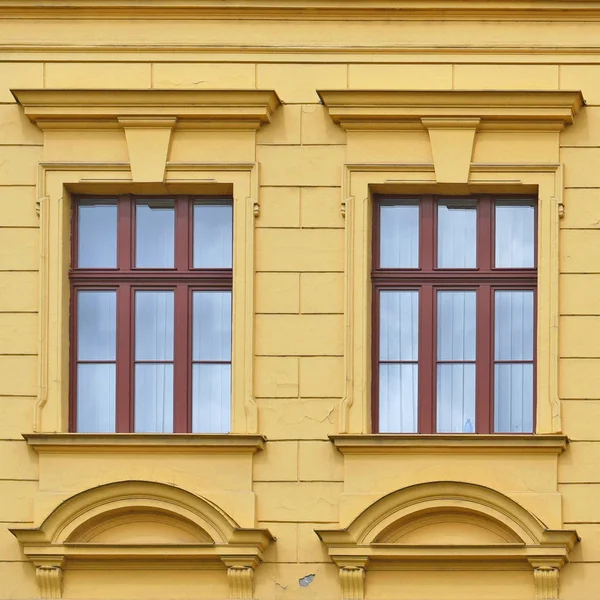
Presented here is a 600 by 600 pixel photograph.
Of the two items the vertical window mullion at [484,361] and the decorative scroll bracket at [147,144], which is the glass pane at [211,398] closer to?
the decorative scroll bracket at [147,144]

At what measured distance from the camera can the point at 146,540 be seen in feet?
76.7

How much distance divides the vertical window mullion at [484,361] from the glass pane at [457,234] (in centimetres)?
36

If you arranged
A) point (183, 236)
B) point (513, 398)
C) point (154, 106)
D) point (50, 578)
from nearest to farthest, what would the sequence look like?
point (50, 578), point (513, 398), point (154, 106), point (183, 236)

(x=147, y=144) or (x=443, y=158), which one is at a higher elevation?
(x=147, y=144)

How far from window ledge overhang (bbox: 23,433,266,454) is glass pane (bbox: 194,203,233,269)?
188 cm

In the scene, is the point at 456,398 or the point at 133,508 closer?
the point at 133,508

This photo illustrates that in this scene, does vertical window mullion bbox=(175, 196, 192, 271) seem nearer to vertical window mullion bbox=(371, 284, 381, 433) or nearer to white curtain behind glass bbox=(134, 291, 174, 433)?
white curtain behind glass bbox=(134, 291, 174, 433)

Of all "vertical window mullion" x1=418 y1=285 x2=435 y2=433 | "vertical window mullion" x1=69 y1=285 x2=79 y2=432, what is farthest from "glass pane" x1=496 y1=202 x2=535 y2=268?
"vertical window mullion" x1=69 y1=285 x2=79 y2=432

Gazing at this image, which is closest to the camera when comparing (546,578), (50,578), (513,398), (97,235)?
(546,578)

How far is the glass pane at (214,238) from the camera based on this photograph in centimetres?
2408

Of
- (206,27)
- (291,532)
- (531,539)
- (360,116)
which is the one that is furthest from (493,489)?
(206,27)

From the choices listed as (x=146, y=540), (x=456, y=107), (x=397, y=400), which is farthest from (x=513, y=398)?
(x=146, y=540)

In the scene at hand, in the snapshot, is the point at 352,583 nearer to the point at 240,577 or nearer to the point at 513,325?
the point at 240,577

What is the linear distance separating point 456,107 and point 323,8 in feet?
5.68
